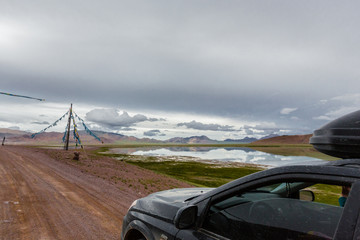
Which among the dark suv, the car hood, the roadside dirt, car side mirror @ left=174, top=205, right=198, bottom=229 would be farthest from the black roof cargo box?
the roadside dirt

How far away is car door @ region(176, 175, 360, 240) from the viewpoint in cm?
142

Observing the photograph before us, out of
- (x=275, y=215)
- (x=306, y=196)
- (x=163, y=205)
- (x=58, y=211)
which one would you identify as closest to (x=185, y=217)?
(x=163, y=205)

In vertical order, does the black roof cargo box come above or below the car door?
above

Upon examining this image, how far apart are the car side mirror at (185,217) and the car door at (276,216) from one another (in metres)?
0.08

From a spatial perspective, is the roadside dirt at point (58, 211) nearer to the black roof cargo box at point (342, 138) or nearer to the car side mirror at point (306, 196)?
the car side mirror at point (306, 196)

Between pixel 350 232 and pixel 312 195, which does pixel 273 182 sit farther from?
pixel 312 195

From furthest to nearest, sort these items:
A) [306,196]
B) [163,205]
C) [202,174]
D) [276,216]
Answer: [202,174] < [163,205] < [306,196] < [276,216]

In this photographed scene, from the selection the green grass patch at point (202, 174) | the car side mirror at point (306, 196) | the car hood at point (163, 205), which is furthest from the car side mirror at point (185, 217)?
the green grass patch at point (202, 174)

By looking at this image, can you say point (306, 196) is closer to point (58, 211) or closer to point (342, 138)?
point (342, 138)

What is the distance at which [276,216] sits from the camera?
1870 mm

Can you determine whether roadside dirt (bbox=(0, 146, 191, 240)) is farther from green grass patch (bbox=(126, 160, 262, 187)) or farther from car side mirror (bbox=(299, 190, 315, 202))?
→ green grass patch (bbox=(126, 160, 262, 187))

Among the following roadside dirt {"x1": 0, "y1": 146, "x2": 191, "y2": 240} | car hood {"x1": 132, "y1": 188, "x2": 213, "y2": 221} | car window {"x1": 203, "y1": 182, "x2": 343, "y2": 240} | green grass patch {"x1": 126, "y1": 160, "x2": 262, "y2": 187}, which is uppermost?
car window {"x1": 203, "y1": 182, "x2": 343, "y2": 240}

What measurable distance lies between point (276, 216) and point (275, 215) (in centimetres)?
2

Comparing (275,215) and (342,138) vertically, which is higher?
(342,138)
